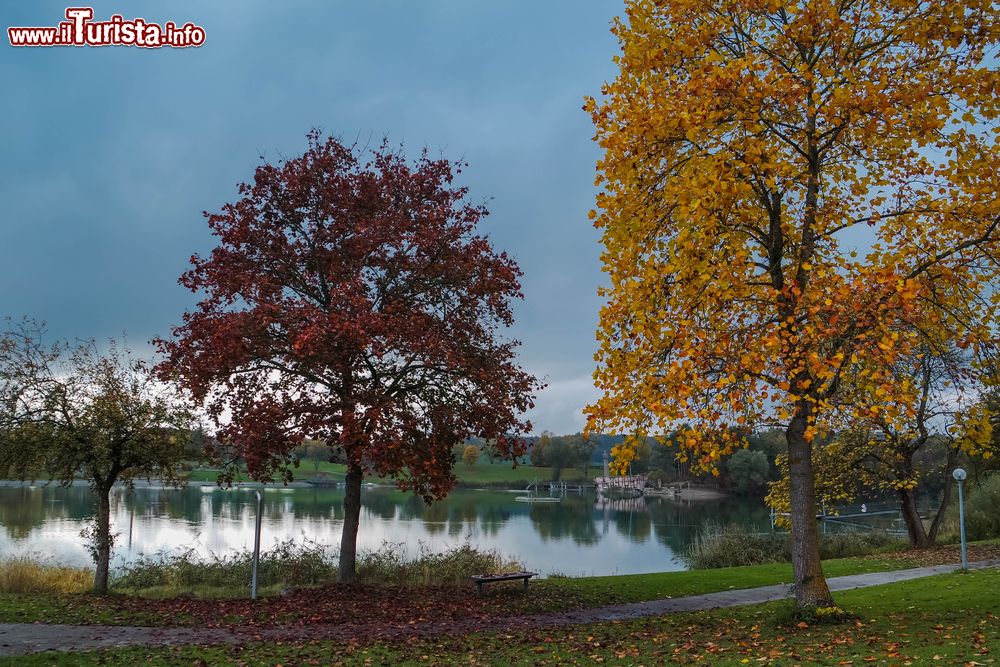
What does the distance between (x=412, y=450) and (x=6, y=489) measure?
75068 mm

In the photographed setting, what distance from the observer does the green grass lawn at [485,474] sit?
108 metres

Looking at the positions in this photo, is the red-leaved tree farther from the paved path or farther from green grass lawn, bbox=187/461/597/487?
green grass lawn, bbox=187/461/597/487

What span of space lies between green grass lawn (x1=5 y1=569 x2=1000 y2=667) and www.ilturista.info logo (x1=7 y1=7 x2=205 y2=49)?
489 inches

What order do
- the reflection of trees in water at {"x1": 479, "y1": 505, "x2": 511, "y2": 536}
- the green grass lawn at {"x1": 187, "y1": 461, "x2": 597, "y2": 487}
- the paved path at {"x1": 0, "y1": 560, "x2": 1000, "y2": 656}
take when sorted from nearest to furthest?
the paved path at {"x1": 0, "y1": 560, "x2": 1000, "y2": 656} → the reflection of trees in water at {"x1": 479, "y1": 505, "x2": 511, "y2": 536} → the green grass lawn at {"x1": 187, "y1": 461, "x2": 597, "y2": 487}

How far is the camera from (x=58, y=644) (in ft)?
34.1

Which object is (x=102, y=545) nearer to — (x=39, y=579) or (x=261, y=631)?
(x=39, y=579)

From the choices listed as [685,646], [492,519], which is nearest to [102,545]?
[685,646]

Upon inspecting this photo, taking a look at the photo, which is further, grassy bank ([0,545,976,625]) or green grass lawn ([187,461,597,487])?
green grass lawn ([187,461,597,487])

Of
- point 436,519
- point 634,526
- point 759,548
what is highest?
point 759,548

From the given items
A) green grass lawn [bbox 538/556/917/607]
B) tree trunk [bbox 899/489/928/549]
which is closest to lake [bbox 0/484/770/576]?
green grass lawn [bbox 538/556/917/607]

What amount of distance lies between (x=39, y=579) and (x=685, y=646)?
52.9 ft

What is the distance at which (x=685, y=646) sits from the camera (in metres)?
9.84

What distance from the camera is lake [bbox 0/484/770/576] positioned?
2998 cm

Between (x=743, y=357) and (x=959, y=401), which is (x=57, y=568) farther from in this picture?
(x=959, y=401)
